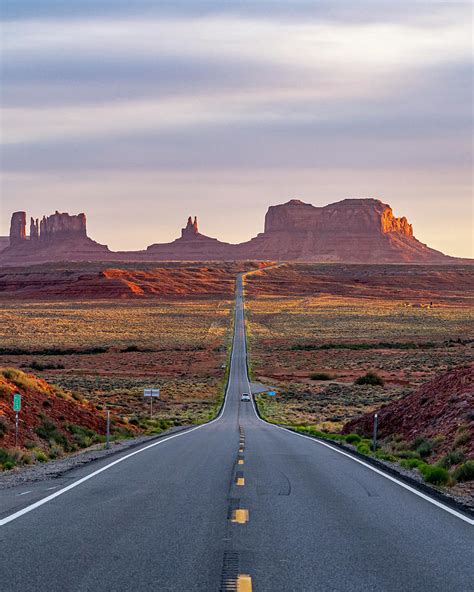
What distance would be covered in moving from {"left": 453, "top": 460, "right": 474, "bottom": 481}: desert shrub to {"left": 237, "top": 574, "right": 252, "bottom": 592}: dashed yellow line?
26.2ft

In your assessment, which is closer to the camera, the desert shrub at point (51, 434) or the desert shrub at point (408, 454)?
the desert shrub at point (408, 454)

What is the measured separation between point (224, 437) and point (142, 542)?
17.9 meters

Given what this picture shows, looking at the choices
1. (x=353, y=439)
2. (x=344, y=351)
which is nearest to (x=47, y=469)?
(x=353, y=439)

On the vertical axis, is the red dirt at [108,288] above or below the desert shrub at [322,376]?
above

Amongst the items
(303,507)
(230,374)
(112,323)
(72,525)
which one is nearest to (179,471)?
(303,507)

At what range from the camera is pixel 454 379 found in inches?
920

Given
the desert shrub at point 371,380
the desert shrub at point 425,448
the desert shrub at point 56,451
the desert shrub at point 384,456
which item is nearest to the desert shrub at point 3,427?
the desert shrub at point 56,451

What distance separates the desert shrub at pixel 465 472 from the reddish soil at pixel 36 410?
1135 centimetres

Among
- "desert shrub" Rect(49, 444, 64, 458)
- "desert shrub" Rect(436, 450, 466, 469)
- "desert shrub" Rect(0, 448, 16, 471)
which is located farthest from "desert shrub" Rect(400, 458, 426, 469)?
"desert shrub" Rect(49, 444, 64, 458)

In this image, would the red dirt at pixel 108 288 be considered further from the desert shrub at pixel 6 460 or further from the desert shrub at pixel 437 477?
the desert shrub at pixel 437 477

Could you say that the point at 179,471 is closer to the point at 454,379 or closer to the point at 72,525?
the point at 72,525

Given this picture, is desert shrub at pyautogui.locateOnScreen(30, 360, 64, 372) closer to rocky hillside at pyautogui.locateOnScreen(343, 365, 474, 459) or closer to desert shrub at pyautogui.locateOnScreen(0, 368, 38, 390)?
desert shrub at pyautogui.locateOnScreen(0, 368, 38, 390)

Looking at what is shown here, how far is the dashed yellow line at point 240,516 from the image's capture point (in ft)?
33.2

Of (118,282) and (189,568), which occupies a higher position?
(118,282)
